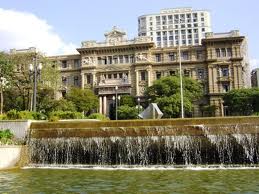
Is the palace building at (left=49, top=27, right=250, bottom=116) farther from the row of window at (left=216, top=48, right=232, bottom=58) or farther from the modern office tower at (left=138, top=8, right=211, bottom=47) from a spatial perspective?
the modern office tower at (left=138, top=8, right=211, bottom=47)

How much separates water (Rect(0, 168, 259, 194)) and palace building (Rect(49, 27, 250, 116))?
191 feet

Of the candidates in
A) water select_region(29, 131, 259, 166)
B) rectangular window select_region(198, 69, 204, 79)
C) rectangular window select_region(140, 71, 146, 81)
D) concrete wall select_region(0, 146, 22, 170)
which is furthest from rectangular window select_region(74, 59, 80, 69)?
concrete wall select_region(0, 146, 22, 170)

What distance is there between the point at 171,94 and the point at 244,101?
40.1 ft

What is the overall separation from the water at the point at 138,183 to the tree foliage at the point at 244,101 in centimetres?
4757

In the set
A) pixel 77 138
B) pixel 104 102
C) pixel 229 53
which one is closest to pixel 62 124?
pixel 77 138

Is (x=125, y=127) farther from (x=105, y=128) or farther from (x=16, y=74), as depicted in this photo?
(x=16, y=74)

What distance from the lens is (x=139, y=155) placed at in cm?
2361

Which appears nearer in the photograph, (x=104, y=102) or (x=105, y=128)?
(x=105, y=128)

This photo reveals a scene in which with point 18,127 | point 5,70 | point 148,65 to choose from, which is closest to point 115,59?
point 148,65

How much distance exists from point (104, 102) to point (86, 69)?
870 centimetres

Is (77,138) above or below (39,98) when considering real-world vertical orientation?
below

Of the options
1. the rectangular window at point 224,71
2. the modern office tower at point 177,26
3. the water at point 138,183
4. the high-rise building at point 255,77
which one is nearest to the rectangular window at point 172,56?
the rectangular window at point 224,71

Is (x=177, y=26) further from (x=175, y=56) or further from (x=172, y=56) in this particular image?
(x=175, y=56)

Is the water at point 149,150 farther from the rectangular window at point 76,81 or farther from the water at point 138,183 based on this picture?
the rectangular window at point 76,81
